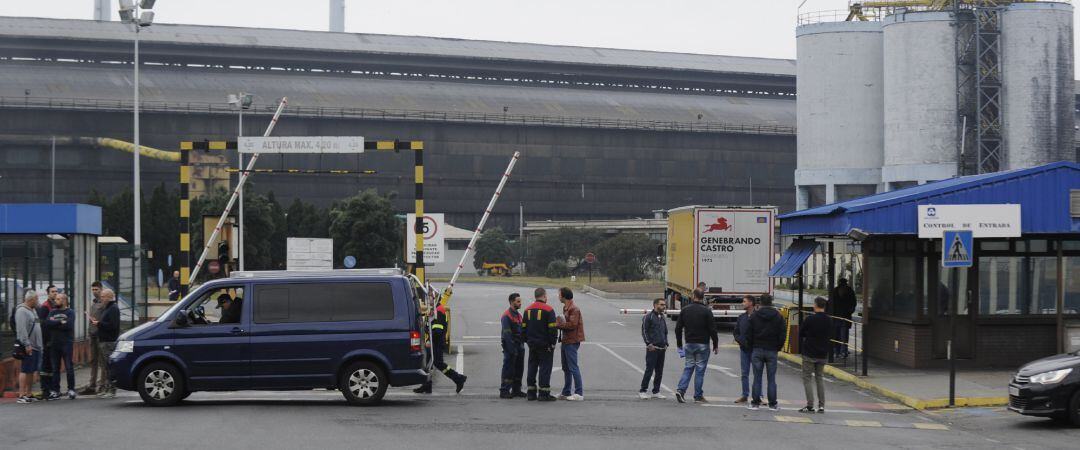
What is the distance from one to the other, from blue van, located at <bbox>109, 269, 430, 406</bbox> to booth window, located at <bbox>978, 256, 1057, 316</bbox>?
1114 cm

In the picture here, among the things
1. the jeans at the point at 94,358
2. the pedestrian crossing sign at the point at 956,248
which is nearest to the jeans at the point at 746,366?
the pedestrian crossing sign at the point at 956,248

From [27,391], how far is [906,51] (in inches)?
2988

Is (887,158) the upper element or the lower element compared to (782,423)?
upper

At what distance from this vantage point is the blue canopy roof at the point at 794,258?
24.7 metres

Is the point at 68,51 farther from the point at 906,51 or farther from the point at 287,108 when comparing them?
the point at 906,51

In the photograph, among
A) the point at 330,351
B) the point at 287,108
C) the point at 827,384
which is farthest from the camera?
the point at 287,108

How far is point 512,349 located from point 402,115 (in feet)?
316

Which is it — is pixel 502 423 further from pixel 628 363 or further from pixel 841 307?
pixel 841 307

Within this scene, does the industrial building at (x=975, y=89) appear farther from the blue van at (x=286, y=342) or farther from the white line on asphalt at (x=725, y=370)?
the blue van at (x=286, y=342)

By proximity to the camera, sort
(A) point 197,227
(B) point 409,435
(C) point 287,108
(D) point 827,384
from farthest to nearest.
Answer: (C) point 287,108, (A) point 197,227, (D) point 827,384, (B) point 409,435

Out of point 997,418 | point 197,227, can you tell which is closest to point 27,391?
point 997,418

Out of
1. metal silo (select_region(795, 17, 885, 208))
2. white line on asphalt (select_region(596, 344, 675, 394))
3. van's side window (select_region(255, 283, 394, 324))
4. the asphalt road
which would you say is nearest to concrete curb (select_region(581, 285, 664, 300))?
white line on asphalt (select_region(596, 344, 675, 394))

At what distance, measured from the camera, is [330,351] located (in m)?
17.4

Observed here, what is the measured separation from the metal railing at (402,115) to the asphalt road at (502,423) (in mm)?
90952
